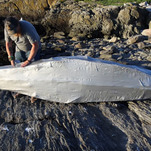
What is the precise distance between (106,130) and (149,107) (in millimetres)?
930

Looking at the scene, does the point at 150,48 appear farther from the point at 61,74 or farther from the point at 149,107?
the point at 61,74

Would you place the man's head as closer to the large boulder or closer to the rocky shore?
the rocky shore

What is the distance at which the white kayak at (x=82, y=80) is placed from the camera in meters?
3.01

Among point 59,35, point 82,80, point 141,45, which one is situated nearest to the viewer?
point 82,80

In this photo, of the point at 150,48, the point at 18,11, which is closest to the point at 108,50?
the point at 150,48

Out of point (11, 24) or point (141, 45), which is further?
point (141, 45)

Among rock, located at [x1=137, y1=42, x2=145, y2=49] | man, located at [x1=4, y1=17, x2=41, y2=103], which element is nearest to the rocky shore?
man, located at [x1=4, y1=17, x2=41, y2=103]

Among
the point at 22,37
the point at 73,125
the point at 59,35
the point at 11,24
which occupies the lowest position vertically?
the point at 73,125

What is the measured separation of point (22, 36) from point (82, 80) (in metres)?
1.36

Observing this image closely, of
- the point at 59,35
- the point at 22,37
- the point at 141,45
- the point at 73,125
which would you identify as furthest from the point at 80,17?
the point at 73,125

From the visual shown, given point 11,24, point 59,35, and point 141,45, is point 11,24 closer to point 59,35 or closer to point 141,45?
point 141,45

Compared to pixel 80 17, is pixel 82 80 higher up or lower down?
lower down

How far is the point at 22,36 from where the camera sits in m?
3.19

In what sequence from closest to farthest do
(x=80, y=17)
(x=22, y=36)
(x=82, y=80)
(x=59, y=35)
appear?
(x=82, y=80), (x=22, y=36), (x=59, y=35), (x=80, y=17)
